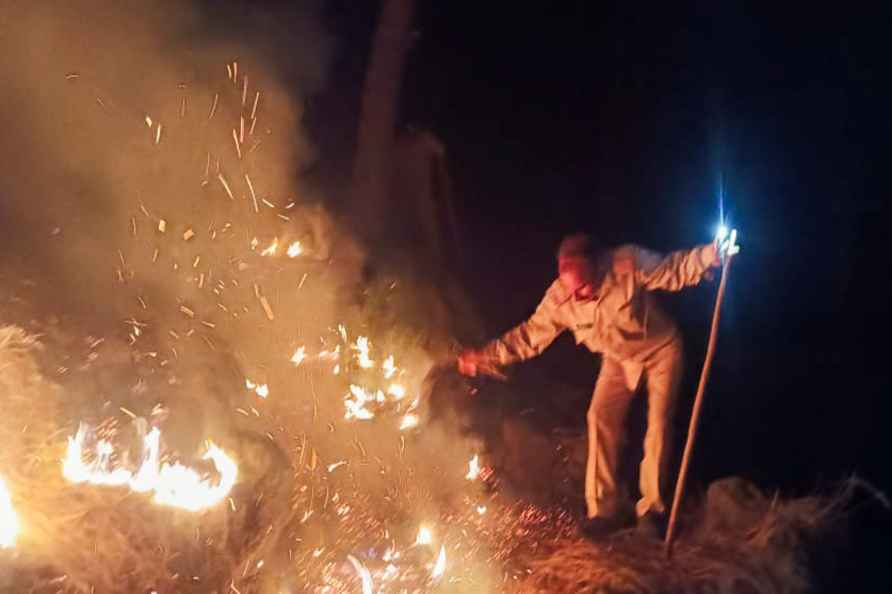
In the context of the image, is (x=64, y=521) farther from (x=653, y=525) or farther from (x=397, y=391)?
(x=653, y=525)

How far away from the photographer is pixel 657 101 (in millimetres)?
7598

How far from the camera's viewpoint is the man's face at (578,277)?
4883 mm

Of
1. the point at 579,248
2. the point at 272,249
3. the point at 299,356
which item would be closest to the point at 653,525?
the point at 579,248

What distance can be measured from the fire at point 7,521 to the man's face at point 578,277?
118 inches

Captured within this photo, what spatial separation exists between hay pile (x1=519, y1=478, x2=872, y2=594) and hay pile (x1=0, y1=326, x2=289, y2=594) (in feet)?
6.34

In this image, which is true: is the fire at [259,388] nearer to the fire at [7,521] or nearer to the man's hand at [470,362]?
the fire at [7,521]

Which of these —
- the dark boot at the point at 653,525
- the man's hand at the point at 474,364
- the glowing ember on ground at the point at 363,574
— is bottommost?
the glowing ember on ground at the point at 363,574

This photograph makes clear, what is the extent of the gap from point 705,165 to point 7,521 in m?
5.88

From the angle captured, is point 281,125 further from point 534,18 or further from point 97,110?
point 534,18

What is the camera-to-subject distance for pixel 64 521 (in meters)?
3.81

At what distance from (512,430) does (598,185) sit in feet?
7.99

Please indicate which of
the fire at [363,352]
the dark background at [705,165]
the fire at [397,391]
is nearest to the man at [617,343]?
the fire at [397,391]

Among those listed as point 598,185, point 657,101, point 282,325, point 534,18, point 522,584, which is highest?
point 534,18

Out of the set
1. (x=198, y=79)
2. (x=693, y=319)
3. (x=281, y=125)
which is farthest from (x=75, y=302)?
(x=693, y=319)
